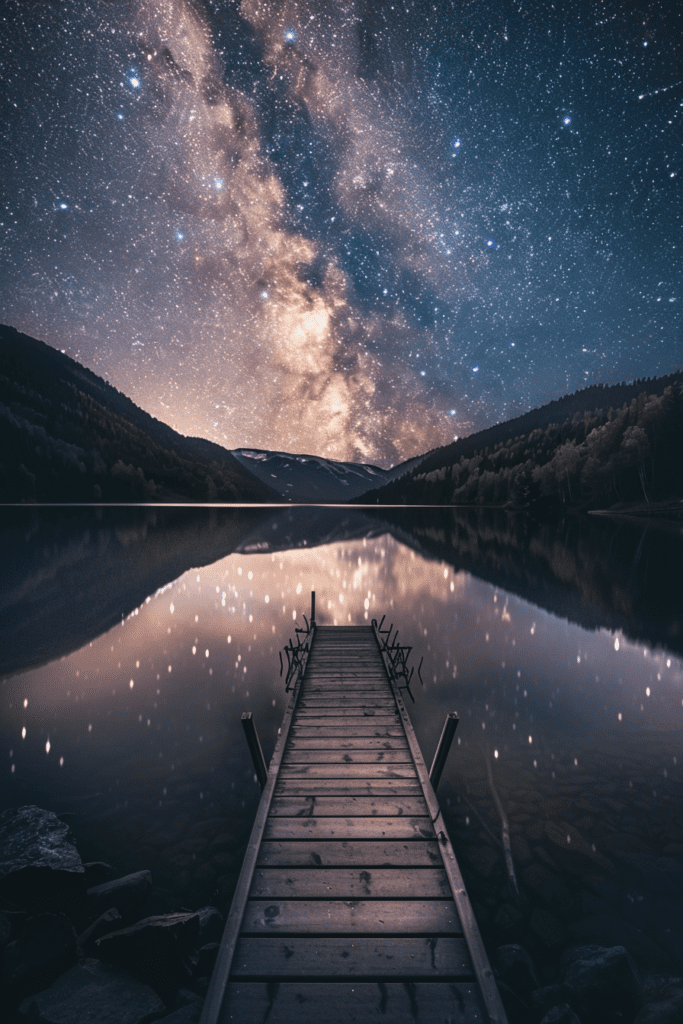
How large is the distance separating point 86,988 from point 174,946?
3.42ft

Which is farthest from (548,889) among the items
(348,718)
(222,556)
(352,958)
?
(222,556)

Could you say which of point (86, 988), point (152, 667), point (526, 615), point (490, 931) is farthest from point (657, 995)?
point (526, 615)

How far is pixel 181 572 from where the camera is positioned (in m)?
37.5

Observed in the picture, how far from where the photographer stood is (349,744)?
9.43 m

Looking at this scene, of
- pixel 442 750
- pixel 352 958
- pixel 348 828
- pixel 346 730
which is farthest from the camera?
pixel 346 730

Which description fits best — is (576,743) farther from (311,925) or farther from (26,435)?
(26,435)

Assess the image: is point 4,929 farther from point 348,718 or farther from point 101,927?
point 348,718

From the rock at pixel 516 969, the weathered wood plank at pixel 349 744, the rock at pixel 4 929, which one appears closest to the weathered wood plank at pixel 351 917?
the rock at pixel 516 969

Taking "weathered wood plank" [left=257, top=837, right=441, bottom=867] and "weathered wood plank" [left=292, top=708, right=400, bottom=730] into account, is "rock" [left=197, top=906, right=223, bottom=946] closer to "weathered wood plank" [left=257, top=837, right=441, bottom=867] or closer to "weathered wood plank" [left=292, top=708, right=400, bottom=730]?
"weathered wood plank" [left=257, top=837, right=441, bottom=867]

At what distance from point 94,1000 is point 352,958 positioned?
3.34 m

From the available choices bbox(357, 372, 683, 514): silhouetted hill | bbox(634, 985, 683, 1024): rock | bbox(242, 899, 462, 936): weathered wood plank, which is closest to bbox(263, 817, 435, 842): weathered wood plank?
bbox(242, 899, 462, 936): weathered wood plank

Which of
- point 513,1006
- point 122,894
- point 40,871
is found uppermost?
point 40,871

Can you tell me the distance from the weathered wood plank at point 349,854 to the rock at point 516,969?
63.5 inches

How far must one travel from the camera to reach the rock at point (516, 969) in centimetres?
571
